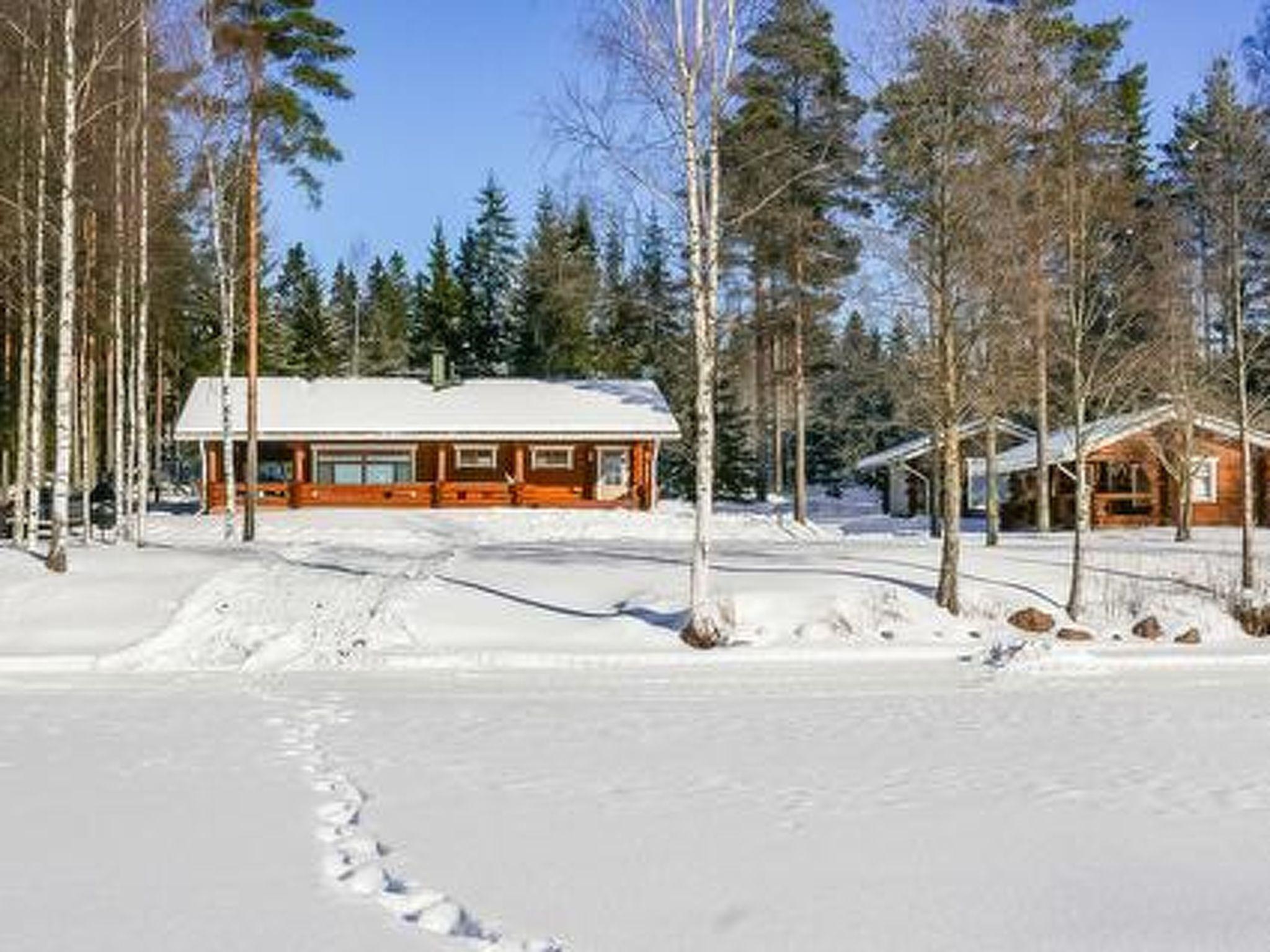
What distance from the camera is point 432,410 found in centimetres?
4303

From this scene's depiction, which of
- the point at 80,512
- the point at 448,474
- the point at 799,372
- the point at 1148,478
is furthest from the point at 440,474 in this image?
the point at 1148,478

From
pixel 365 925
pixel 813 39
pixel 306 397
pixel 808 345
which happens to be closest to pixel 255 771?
pixel 365 925

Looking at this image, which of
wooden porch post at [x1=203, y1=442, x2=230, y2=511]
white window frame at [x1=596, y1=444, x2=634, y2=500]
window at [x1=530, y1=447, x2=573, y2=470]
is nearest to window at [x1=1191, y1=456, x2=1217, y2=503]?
white window frame at [x1=596, y1=444, x2=634, y2=500]

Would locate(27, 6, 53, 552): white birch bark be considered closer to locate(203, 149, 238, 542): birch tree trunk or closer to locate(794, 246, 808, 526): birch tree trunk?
locate(203, 149, 238, 542): birch tree trunk

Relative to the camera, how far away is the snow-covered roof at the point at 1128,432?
37750 mm

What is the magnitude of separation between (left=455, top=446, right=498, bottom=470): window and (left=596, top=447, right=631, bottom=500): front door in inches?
132

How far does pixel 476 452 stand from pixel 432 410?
211 cm

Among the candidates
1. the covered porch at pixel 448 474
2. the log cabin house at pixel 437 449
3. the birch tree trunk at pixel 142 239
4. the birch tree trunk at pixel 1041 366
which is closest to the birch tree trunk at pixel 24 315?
the birch tree trunk at pixel 142 239

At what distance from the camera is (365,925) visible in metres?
5.43

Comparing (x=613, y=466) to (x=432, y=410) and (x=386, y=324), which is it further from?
(x=386, y=324)

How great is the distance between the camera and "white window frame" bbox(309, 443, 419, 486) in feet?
137

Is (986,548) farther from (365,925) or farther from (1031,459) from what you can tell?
(365,925)

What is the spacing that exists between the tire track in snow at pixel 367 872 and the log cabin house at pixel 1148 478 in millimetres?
34072

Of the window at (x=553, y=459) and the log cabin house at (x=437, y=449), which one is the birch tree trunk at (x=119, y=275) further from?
the window at (x=553, y=459)
